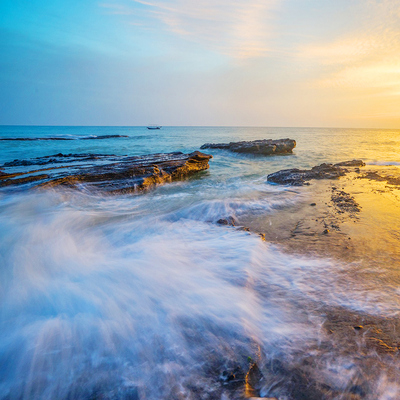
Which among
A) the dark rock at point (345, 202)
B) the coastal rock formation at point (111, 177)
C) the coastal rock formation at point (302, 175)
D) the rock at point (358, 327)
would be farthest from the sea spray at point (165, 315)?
the coastal rock formation at point (302, 175)

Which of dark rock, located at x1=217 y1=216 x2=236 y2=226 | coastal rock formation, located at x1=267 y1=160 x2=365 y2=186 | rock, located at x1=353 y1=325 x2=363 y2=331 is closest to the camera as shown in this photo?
rock, located at x1=353 y1=325 x2=363 y2=331

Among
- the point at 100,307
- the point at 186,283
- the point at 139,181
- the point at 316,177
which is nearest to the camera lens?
the point at 100,307

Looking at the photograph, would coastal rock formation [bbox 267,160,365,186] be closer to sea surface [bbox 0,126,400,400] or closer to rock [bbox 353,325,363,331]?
sea surface [bbox 0,126,400,400]

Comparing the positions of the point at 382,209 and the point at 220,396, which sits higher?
the point at 382,209

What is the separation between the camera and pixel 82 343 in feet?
7.52

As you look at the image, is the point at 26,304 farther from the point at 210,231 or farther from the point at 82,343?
the point at 210,231

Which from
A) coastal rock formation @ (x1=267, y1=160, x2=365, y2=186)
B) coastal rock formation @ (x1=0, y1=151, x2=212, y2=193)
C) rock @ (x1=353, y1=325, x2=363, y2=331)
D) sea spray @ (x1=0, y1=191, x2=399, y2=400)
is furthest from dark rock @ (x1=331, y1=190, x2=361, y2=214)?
coastal rock formation @ (x1=0, y1=151, x2=212, y2=193)

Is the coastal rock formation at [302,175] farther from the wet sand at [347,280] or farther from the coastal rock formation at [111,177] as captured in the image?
the coastal rock formation at [111,177]

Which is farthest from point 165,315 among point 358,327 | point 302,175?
point 302,175

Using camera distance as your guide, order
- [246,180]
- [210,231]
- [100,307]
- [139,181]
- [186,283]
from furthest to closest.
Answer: [246,180]
[139,181]
[210,231]
[186,283]
[100,307]

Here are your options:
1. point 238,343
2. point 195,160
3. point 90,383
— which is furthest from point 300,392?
point 195,160

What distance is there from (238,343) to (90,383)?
1349 mm

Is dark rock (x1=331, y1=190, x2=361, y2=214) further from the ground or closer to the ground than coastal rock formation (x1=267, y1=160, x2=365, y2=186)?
closer to the ground

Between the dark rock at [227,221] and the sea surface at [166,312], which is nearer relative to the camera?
the sea surface at [166,312]
